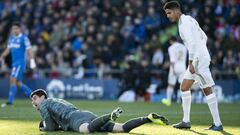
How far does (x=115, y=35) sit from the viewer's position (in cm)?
2947

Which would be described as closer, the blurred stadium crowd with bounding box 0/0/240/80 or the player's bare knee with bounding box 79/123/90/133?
the player's bare knee with bounding box 79/123/90/133

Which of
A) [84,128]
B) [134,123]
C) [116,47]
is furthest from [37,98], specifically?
[116,47]

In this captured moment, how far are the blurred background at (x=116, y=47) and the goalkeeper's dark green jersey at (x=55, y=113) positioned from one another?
1478 centimetres

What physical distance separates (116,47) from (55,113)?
17617mm

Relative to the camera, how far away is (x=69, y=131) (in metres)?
11.7

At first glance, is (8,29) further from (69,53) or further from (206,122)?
(206,122)

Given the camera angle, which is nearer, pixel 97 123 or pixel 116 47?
pixel 97 123

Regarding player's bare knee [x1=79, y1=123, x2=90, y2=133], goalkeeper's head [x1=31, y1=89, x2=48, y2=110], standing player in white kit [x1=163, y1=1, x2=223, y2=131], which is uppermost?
standing player in white kit [x1=163, y1=1, x2=223, y2=131]

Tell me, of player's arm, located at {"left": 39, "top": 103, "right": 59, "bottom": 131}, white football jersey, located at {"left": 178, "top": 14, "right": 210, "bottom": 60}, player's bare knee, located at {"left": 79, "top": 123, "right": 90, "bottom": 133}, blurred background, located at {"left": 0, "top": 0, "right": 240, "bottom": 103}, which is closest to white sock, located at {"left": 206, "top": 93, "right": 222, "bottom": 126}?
white football jersey, located at {"left": 178, "top": 14, "right": 210, "bottom": 60}

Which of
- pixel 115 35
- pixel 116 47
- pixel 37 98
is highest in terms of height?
pixel 115 35

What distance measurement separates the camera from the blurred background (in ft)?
88.3

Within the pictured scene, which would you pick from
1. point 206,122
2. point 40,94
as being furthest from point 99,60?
point 40,94

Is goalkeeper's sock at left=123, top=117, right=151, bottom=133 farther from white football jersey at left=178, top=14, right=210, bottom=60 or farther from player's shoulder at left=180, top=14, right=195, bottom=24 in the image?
player's shoulder at left=180, top=14, right=195, bottom=24

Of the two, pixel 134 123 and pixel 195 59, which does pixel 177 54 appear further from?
pixel 134 123
